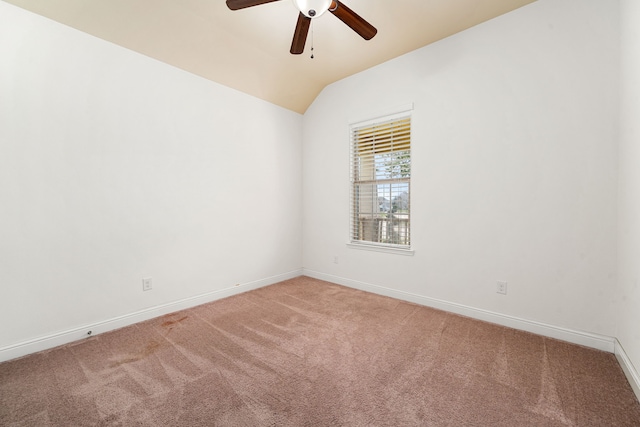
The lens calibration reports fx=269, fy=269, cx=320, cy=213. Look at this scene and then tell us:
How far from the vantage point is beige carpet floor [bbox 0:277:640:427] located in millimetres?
1436

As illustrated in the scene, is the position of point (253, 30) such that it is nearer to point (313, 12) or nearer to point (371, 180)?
point (313, 12)

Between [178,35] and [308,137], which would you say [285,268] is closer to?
[308,137]

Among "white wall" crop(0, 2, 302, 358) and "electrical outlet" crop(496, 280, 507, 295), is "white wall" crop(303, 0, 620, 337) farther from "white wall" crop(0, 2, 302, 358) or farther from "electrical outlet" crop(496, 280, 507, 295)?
"white wall" crop(0, 2, 302, 358)

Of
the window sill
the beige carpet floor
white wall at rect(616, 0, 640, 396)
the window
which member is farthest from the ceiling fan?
the beige carpet floor

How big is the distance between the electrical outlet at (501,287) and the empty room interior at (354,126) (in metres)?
0.01

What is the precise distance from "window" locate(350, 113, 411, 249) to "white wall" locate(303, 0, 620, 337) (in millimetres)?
174

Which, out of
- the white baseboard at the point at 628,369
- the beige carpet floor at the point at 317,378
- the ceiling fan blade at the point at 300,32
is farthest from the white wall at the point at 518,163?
the ceiling fan blade at the point at 300,32

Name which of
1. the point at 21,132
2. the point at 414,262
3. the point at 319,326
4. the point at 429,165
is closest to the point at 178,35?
the point at 21,132

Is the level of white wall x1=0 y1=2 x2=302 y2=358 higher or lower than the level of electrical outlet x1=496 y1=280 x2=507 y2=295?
higher

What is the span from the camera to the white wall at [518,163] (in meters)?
2.08

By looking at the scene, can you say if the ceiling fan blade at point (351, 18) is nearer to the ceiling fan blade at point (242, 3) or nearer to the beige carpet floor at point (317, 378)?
the ceiling fan blade at point (242, 3)

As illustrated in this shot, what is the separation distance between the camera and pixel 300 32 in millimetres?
1995

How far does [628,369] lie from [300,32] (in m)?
3.17

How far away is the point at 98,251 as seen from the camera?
7.79 ft
